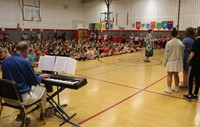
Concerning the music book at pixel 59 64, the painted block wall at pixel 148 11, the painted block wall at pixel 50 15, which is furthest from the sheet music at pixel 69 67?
the painted block wall at pixel 50 15

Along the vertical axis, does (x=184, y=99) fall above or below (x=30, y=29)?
below

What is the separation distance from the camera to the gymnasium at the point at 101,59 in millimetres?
3396

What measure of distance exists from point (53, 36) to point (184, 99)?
1753cm

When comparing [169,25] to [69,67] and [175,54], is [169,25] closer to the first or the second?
[175,54]

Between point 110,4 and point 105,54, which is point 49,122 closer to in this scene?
point 105,54

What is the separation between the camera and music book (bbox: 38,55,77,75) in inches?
126

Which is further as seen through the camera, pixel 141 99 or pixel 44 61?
pixel 141 99

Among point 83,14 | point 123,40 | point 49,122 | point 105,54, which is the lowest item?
point 49,122

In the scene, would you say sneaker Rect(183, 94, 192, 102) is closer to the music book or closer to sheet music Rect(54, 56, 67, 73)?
the music book

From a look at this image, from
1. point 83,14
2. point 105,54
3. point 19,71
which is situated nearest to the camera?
point 19,71

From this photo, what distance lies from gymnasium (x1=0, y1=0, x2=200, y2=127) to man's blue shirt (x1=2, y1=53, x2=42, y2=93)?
294mm

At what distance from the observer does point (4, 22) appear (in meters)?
16.1

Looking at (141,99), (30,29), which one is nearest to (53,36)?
(30,29)

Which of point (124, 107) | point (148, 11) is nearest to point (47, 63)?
point (124, 107)
